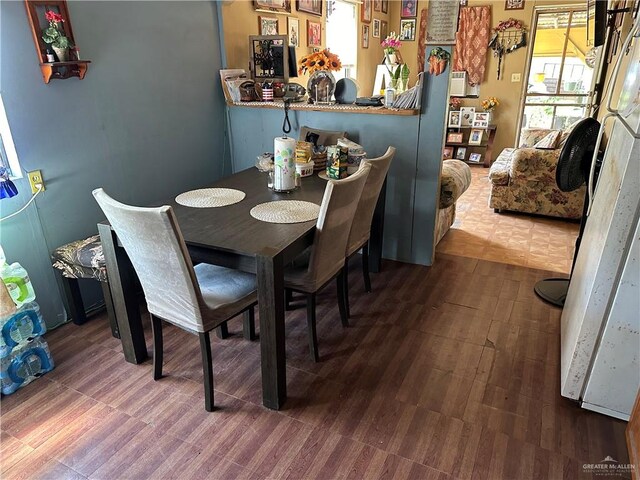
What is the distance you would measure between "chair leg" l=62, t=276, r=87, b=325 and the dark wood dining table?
50cm

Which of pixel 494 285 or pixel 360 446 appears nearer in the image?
pixel 360 446

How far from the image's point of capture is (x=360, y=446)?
64.9 inches

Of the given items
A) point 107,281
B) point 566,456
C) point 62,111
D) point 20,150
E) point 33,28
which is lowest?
point 566,456

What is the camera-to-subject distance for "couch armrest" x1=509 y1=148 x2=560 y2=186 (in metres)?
3.86

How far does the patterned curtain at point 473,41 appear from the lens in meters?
5.96

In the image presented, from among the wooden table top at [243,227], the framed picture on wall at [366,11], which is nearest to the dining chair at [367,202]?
the wooden table top at [243,227]

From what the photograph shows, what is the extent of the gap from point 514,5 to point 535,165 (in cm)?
314

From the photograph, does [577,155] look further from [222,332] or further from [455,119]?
[455,119]

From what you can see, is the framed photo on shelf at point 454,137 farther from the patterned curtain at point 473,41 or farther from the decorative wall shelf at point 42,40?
the decorative wall shelf at point 42,40

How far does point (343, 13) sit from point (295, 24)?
5.31ft

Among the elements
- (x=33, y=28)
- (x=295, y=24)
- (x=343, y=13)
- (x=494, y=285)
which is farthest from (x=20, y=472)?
(x=343, y=13)

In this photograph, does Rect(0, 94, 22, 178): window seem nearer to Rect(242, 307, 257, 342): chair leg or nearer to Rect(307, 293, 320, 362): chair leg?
Rect(242, 307, 257, 342): chair leg

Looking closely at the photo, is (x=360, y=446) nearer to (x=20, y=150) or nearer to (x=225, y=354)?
(x=225, y=354)

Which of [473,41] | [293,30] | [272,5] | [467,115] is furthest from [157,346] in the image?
[473,41]
